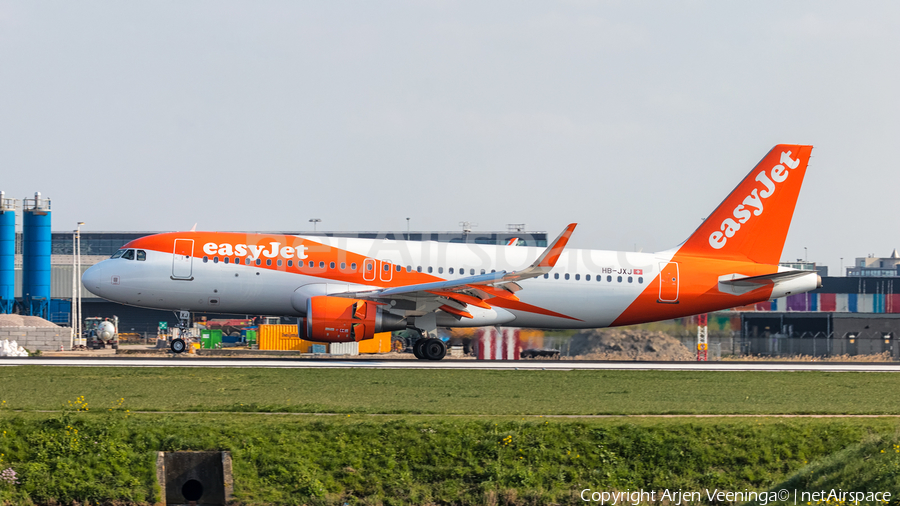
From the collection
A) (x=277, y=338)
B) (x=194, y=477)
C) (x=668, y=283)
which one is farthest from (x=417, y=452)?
(x=277, y=338)

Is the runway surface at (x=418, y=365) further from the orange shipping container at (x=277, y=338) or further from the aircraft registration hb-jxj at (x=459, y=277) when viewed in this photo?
the orange shipping container at (x=277, y=338)

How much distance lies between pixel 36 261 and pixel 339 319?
50.6 meters

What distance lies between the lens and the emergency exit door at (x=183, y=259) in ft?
111

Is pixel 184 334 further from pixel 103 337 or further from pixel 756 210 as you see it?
pixel 103 337

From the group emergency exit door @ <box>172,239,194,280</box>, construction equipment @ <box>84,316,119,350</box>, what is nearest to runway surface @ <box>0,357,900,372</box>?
emergency exit door @ <box>172,239,194,280</box>

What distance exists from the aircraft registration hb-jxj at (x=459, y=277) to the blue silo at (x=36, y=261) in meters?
42.5

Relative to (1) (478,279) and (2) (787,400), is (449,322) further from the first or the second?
(2) (787,400)

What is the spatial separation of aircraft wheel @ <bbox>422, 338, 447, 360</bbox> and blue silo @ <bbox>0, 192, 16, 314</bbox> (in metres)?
50.5

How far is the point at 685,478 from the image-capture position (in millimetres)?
17000

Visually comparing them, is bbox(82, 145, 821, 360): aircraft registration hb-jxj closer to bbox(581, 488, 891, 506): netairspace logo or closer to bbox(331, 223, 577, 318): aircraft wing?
bbox(331, 223, 577, 318): aircraft wing

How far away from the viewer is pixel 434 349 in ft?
114

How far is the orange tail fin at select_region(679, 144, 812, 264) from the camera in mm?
37750

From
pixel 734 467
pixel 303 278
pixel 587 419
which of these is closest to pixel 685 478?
pixel 734 467

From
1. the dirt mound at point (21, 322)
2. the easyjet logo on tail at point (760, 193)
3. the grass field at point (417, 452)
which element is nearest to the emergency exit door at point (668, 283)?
the easyjet logo on tail at point (760, 193)
